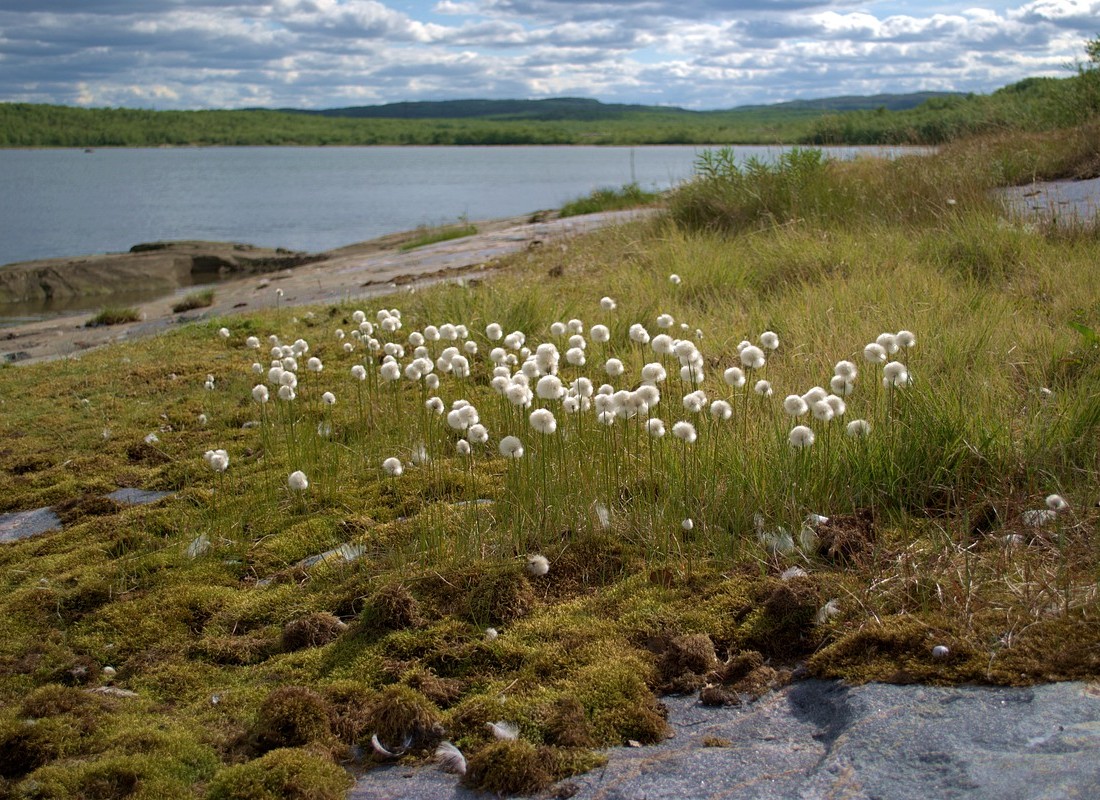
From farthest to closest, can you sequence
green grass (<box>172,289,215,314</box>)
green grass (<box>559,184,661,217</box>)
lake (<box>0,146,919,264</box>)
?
lake (<box>0,146,919,264</box>) → green grass (<box>559,184,661,217</box>) → green grass (<box>172,289,215,314</box>)

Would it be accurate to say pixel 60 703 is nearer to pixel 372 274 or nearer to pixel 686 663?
pixel 686 663

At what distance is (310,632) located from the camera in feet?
12.3

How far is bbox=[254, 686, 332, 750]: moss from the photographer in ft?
9.86

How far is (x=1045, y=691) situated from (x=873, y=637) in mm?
548

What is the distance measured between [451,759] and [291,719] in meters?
0.59

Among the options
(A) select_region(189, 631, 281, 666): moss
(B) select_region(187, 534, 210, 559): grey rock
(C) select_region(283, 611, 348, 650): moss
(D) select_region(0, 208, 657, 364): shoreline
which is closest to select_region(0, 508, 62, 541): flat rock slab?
(B) select_region(187, 534, 210, 559): grey rock

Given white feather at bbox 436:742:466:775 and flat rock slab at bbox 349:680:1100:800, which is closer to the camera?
flat rock slab at bbox 349:680:1100:800

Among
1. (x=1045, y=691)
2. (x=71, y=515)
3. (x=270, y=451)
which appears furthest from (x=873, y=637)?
(x=71, y=515)

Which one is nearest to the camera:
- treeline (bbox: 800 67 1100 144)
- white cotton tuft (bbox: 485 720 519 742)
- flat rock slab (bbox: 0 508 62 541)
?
white cotton tuft (bbox: 485 720 519 742)

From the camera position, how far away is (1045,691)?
111 inches

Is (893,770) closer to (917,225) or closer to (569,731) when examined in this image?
(569,731)

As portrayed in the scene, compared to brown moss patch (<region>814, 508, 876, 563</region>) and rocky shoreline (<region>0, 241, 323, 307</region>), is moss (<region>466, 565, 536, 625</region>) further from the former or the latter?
rocky shoreline (<region>0, 241, 323, 307</region>)

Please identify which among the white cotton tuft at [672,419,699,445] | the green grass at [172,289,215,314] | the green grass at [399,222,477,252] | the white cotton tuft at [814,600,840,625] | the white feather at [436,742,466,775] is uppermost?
the green grass at [399,222,477,252]

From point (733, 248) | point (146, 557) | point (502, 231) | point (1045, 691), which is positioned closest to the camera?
point (1045, 691)
